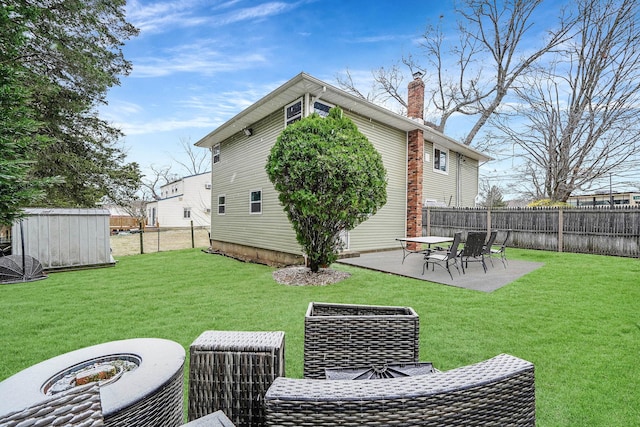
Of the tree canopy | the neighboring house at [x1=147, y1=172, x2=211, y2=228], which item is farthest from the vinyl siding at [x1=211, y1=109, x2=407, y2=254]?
the neighboring house at [x1=147, y1=172, x2=211, y2=228]

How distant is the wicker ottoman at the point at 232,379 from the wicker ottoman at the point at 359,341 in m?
0.53

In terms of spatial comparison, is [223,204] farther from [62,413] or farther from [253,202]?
[62,413]

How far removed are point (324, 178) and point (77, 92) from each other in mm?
11674

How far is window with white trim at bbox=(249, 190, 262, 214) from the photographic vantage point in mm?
10188

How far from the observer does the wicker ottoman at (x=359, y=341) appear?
1.97 meters

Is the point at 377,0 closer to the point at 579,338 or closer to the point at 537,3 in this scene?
the point at 537,3

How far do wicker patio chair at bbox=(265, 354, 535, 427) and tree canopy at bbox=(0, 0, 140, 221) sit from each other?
1100 centimetres

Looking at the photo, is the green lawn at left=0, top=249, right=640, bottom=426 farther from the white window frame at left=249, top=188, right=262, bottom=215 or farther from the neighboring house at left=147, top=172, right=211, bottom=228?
the neighboring house at left=147, top=172, right=211, bottom=228

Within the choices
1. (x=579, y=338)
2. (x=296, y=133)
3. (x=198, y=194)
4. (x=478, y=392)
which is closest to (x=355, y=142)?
(x=296, y=133)

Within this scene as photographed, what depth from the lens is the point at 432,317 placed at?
427 cm

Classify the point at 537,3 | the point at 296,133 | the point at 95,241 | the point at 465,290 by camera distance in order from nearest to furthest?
the point at 465,290 < the point at 296,133 < the point at 95,241 < the point at 537,3

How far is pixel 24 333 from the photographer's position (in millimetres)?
3838

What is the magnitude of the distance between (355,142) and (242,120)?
17.9ft

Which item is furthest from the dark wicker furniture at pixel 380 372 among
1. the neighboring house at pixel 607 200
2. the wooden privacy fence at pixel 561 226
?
the neighboring house at pixel 607 200
